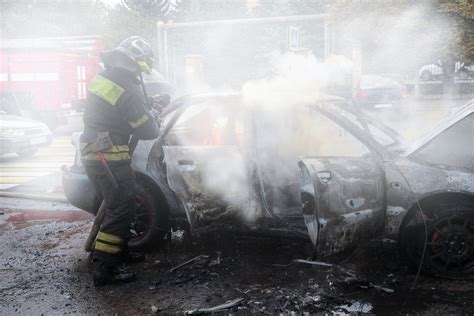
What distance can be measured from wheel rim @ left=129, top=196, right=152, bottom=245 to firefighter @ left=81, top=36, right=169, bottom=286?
596 mm

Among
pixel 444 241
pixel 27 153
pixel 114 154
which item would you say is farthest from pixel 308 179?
pixel 27 153

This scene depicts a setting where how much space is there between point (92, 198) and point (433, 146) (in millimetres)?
3355

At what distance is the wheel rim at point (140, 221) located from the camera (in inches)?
203

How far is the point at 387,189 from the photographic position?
429 centimetres

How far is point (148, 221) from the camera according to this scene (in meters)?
5.20

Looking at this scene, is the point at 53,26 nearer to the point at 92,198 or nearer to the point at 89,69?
the point at 89,69

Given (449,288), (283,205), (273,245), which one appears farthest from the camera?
(273,245)

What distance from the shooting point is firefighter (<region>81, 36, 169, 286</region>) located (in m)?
4.39

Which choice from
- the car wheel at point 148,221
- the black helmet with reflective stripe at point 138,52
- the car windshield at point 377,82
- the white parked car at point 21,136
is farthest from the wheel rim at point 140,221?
the car windshield at point 377,82

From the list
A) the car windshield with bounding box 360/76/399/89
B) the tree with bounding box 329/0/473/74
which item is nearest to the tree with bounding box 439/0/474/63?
the tree with bounding box 329/0/473/74

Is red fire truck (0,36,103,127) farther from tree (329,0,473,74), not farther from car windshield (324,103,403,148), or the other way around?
car windshield (324,103,403,148)

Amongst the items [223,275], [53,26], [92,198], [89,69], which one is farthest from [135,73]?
[53,26]

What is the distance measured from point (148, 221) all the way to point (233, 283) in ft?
4.02

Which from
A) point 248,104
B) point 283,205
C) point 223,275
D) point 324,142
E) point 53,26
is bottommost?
point 223,275
